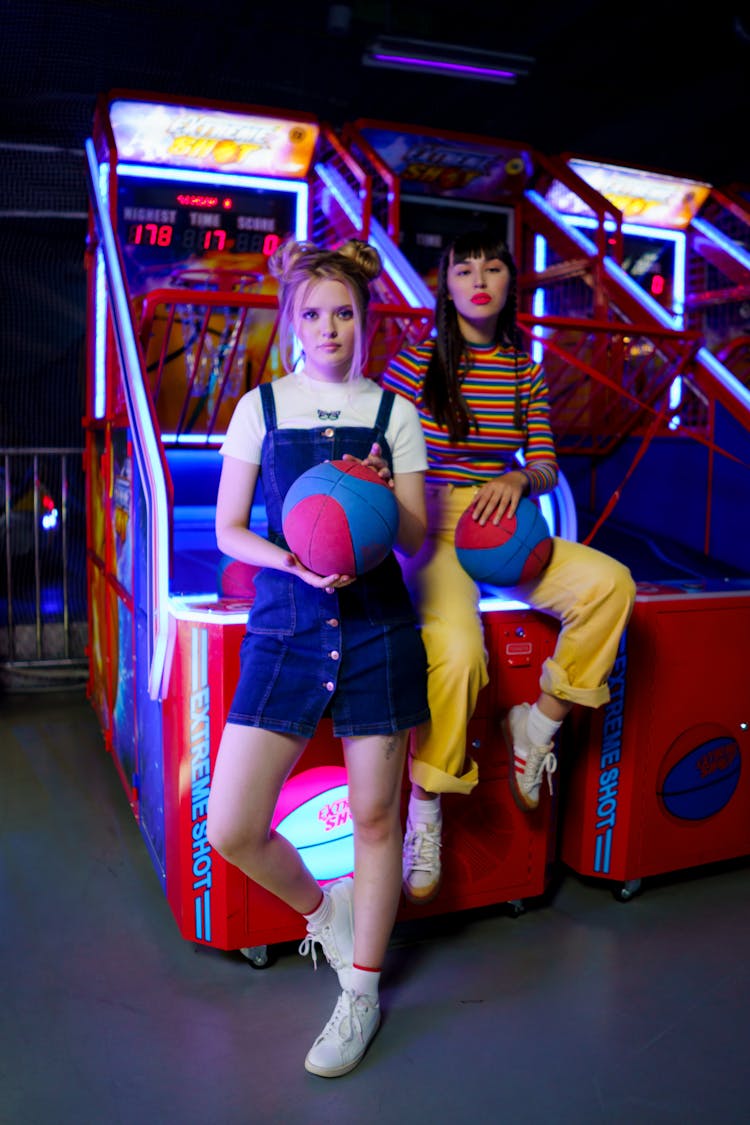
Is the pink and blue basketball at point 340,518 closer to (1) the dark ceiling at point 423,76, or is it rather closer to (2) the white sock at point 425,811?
(2) the white sock at point 425,811

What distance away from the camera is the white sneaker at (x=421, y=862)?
7.02 ft

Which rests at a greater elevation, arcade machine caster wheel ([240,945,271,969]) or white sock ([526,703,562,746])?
white sock ([526,703,562,746])

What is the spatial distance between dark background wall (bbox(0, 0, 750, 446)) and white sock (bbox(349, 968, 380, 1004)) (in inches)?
147

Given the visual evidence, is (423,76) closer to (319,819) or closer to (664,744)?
(664,744)

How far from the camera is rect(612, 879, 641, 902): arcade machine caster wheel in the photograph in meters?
2.65

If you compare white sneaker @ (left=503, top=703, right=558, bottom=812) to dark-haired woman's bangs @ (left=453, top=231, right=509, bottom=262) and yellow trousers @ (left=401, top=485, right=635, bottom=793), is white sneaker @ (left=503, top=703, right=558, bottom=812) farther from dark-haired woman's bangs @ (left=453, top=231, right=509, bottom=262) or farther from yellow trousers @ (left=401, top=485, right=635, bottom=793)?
dark-haired woman's bangs @ (left=453, top=231, right=509, bottom=262)

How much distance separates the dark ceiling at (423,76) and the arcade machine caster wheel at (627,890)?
12.4 ft

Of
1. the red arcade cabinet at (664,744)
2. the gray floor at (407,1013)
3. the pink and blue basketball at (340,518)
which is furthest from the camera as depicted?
the red arcade cabinet at (664,744)

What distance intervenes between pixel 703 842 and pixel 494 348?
4.92 ft

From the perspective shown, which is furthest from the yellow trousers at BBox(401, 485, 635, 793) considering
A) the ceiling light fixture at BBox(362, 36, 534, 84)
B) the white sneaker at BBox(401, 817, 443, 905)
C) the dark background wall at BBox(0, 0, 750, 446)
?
the dark background wall at BBox(0, 0, 750, 446)

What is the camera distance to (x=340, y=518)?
5.45ft

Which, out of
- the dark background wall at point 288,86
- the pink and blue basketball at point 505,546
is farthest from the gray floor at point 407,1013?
the dark background wall at point 288,86

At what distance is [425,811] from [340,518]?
2.61 ft

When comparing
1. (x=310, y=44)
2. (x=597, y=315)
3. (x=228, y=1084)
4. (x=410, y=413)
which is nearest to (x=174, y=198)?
(x=310, y=44)
